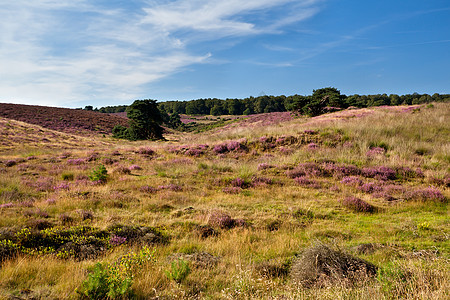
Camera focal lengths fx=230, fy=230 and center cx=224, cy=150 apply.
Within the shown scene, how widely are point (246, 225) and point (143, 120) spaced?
38526 millimetres

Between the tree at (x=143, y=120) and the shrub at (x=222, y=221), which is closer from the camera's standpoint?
the shrub at (x=222, y=221)

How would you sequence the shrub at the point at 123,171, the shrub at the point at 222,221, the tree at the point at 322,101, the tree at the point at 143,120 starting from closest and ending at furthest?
1. the shrub at the point at 222,221
2. the shrub at the point at 123,171
3. the tree at the point at 143,120
4. the tree at the point at 322,101

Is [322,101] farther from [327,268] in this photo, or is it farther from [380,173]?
[327,268]

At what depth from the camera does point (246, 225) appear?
22.8 ft

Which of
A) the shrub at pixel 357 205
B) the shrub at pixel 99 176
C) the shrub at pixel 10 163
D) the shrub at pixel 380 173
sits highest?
the shrub at pixel 10 163

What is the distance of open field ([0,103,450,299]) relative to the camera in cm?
366

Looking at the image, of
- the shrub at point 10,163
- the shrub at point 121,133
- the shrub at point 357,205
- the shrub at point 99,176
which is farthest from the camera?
the shrub at point 121,133

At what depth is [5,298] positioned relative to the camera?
3.01 meters

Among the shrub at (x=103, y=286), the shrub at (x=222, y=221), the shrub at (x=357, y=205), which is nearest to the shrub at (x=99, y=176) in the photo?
the shrub at (x=222, y=221)

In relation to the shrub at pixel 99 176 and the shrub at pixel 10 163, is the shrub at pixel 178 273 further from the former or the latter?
the shrub at pixel 10 163

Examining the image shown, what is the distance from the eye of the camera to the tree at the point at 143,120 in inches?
1631

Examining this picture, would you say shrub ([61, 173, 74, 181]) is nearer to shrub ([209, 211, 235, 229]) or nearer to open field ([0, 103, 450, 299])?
open field ([0, 103, 450, 299])

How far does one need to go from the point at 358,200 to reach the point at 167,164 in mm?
11375

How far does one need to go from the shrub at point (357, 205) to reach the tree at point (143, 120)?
38.5m
